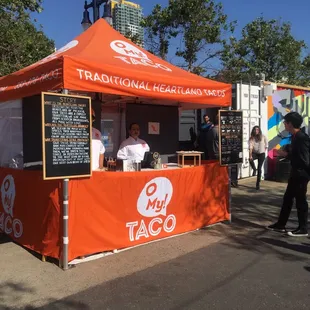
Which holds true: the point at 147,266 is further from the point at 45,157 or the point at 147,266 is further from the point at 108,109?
the point at 108,109

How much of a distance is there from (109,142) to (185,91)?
284cm

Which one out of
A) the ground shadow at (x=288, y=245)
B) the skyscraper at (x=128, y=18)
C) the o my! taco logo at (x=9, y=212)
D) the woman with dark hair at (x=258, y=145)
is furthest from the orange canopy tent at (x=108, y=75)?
the skyscraper at (x=128, y=18)

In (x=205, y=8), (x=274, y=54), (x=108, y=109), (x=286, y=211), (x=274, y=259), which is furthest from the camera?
(x=274, y=54)

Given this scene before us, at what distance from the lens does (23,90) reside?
4.71m

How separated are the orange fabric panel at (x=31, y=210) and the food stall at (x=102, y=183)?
12mm

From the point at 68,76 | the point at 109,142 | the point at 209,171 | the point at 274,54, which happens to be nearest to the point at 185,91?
the point at 209,171

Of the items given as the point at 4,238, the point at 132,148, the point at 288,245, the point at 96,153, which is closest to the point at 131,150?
the point at 132,148

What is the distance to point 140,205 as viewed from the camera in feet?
16.5

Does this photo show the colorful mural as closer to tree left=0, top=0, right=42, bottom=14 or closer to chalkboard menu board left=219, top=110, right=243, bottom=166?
chalkboard menu board left=219, top=110, right=243, bottom=166

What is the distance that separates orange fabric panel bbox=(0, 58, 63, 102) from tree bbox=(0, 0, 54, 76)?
14.6 feet

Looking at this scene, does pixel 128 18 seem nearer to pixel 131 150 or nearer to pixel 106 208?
pixel 131 150

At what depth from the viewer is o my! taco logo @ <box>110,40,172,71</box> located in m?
5.32

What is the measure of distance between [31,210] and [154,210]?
1655mm

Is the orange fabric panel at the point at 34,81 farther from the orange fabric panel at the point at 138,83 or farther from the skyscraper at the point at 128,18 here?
the skyscraper at the point at 128,18
